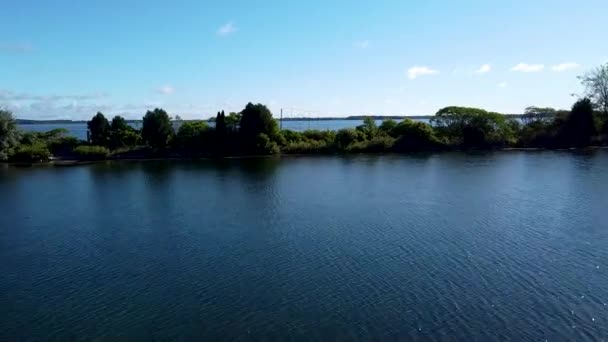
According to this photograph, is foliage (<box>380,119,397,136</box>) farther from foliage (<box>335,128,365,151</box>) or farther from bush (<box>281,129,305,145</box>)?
bush (<box>281,129,305,145</box>)

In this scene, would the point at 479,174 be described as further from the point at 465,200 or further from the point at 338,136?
the point at 338,136

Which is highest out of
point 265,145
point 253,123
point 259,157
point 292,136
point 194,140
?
point 253,123

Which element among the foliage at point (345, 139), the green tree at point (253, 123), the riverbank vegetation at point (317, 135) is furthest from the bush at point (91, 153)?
the foliage at point (345, 139)

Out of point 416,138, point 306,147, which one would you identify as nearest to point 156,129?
point 306,147

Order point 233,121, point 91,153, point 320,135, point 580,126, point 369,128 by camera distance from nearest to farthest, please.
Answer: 1. point 91,153
2. point 233,121
3. point 580,126
4. point 320,135
5. point 369,128

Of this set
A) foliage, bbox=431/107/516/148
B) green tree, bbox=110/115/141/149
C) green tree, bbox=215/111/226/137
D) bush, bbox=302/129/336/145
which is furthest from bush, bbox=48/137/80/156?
foliage, bbox=431/107/516/148

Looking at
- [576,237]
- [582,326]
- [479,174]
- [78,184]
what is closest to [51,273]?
[582,326]

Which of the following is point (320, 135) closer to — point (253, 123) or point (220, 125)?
point (253, 123)
